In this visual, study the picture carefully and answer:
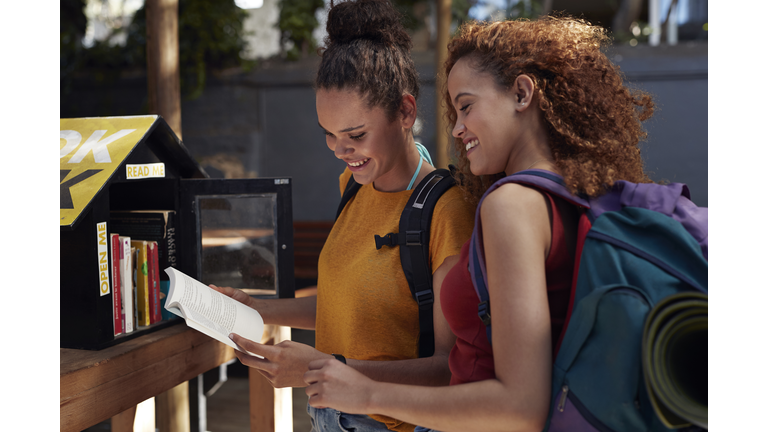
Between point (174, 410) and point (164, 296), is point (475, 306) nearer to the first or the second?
point (164, 296)

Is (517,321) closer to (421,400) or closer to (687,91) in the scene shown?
(421,400)

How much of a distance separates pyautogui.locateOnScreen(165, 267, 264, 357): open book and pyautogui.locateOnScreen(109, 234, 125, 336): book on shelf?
287 mm

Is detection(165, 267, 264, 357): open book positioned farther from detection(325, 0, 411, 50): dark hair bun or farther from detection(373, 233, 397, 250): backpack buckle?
detection(325, 0, 411, 50): dark hair bun

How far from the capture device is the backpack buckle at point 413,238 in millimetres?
1203

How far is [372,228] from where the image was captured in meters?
1.35

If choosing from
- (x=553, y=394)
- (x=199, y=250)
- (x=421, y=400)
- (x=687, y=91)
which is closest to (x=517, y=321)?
(x=553, y=394)

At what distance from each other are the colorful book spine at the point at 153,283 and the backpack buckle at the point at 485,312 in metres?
1.11

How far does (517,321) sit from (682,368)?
0.77 feet

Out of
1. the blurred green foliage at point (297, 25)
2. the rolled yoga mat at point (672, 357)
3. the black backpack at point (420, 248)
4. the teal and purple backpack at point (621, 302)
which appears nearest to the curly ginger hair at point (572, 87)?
the teal and purple backpack at point (621, 302)

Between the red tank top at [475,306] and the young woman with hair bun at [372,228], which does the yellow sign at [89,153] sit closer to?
the young woman with hair bun at [372,228]

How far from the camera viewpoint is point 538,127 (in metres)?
0.98

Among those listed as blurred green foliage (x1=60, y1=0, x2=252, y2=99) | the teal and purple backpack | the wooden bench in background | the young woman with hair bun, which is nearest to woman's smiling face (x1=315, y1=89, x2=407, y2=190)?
the young woman with hair bun

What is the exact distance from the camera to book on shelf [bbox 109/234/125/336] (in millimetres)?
1451

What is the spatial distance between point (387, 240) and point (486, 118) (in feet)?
1.32
